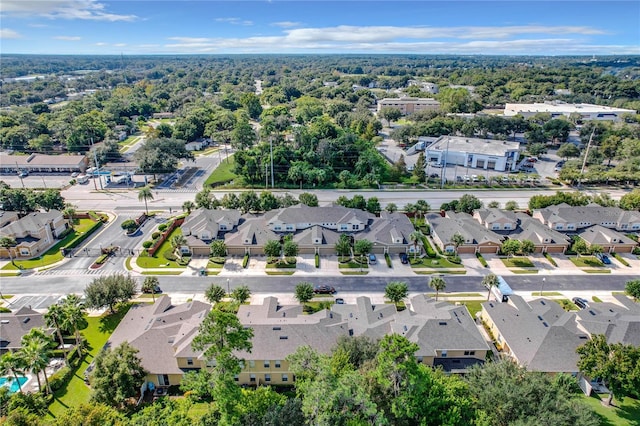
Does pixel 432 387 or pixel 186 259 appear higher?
pixel 432 387

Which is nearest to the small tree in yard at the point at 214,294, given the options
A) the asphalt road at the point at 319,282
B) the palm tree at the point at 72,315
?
the asphalt road at the point at 319,282

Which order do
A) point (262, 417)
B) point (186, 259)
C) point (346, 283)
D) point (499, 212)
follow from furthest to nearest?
1. point (499, 212)
2. point (186, 259)
3. point (346, 283)
4. point (262, 417)

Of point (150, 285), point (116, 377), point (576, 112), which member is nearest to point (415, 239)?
point (150, 285)

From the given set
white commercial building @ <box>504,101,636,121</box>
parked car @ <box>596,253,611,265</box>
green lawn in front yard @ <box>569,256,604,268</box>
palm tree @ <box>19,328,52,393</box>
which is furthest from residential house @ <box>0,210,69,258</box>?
white commercial building @ <box>504,101,636,121</box>

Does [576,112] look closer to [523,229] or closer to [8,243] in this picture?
[523,229]

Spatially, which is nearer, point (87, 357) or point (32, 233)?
point (87, 357)

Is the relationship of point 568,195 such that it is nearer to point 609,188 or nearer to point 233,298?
point 609,188

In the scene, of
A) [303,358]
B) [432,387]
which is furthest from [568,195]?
[303,358]
